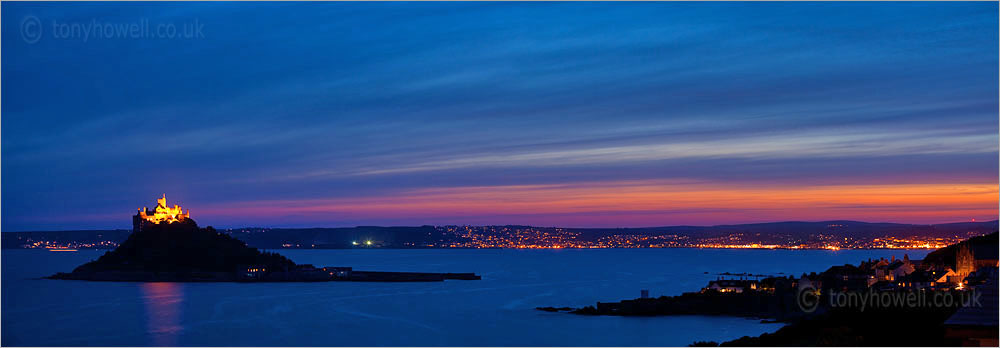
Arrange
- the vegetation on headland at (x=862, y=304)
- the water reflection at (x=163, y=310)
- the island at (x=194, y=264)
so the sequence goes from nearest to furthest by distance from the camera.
→ the vegetation on headland at (x=862, y=304), the water reflection at (x=163, y=310), the island at (x=194, y=264)

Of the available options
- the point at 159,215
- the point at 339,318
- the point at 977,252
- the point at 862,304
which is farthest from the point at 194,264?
the point at 862,304

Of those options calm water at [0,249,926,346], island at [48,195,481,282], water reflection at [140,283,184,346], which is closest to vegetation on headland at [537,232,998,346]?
calm water at [0,249,926,346]

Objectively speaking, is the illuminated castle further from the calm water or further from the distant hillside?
the distant hillside

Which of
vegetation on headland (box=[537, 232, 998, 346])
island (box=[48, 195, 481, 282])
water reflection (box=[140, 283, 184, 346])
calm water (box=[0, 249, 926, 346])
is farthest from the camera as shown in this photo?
island (box=[48, 195, 481, 282])

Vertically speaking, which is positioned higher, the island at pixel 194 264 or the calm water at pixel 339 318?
the island at pixel 194 264

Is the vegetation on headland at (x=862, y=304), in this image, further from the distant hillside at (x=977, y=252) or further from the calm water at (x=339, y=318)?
the calm water at (x=339, y=318)

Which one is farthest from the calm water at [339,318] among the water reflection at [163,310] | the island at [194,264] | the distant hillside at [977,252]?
the distant hillside at [977,252]

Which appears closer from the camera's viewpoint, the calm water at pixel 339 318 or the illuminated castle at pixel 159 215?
the calm water at pixel 339 318
